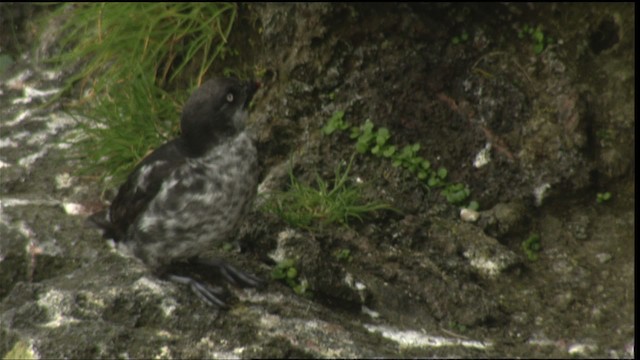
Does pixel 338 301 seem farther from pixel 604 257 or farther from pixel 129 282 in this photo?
pixel 604 257

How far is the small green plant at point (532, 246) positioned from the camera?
457 centimetres

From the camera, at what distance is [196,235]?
405cm

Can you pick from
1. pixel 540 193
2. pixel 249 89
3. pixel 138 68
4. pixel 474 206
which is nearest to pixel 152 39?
pixel 138 68

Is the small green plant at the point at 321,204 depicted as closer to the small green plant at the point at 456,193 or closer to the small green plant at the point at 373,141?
the small green plant at the point at 373,141

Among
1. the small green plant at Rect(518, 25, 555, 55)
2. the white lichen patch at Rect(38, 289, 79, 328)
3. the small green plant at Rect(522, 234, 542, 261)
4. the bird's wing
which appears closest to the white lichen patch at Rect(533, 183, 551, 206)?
the small green plant at Rect(522, 234, 542, 261)

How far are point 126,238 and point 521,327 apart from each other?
183 centimetres

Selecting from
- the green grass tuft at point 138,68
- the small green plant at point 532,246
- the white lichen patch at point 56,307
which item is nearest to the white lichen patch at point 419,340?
the small green plant at point 532,246

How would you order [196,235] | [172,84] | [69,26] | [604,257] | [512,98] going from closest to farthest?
[196,235], [604,257], [512,98], [172,84], [69,26]

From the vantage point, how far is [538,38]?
4.89 metres

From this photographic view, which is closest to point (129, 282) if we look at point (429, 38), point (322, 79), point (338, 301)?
A: point (338, 301)

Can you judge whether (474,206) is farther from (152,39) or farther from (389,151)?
(152,39)

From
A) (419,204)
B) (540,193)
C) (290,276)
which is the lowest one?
(290,276)

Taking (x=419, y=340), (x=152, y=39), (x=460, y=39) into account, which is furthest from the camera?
(x=152, y=39)

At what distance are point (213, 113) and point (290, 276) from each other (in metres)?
0.87
